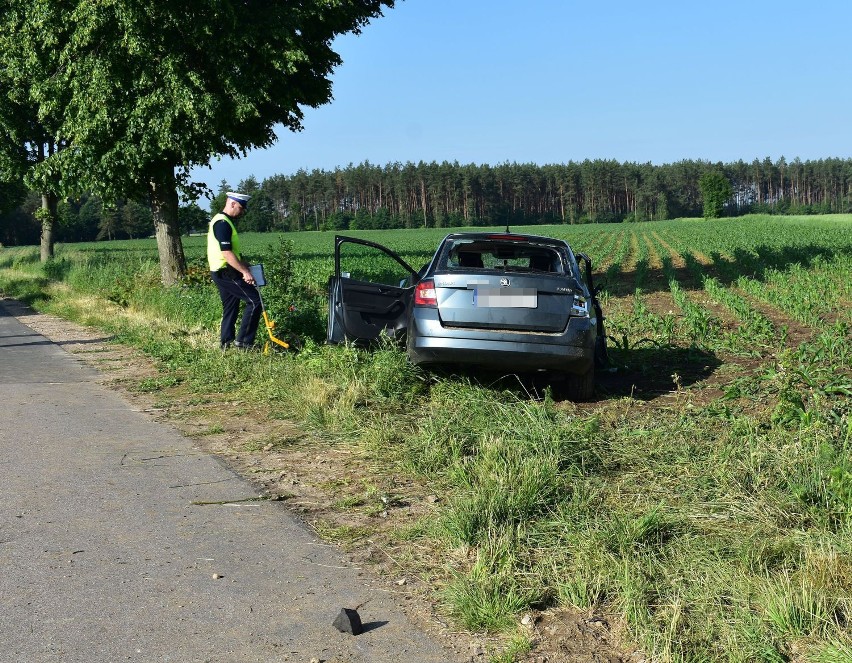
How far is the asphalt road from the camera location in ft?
11.0

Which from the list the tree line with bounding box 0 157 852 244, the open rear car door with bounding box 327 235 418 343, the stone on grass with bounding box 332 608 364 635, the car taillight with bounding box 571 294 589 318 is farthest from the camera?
the tree line with bounding box 0 157 852 244

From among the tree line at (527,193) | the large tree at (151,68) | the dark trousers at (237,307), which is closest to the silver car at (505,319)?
the dark trousers at (237,307)

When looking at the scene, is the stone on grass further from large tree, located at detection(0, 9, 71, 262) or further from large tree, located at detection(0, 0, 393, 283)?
large tree, located at detection(0, 9, 71, 262)

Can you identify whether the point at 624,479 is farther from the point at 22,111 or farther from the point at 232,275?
the point at 22,111

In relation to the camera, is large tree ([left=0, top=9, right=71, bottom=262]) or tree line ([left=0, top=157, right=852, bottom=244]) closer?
large tree ([left=0, top=9, right=71, bottom=262])

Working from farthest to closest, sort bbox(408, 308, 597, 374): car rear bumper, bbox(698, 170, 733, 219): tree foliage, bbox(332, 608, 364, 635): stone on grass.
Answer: bbox(698, 170, 733, 219): tree foliage
bbox(408, 308, 597, 374): car rear bumper
bbox(332, 608, 364, 635): stone on grass

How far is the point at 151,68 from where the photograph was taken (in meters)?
17.0

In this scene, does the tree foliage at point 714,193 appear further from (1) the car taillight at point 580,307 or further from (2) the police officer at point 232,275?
(1) the car taillight at point 580,307

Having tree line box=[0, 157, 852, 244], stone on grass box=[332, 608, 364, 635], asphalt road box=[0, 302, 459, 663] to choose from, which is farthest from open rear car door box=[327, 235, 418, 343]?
tree line box=[0, 157, 852, 244]

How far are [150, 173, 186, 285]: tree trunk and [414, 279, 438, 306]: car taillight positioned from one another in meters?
13.4

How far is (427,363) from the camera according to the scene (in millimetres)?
7930

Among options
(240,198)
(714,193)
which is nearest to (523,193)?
(714,193)

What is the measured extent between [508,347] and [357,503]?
278 cm

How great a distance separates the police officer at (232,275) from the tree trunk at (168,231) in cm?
1003
